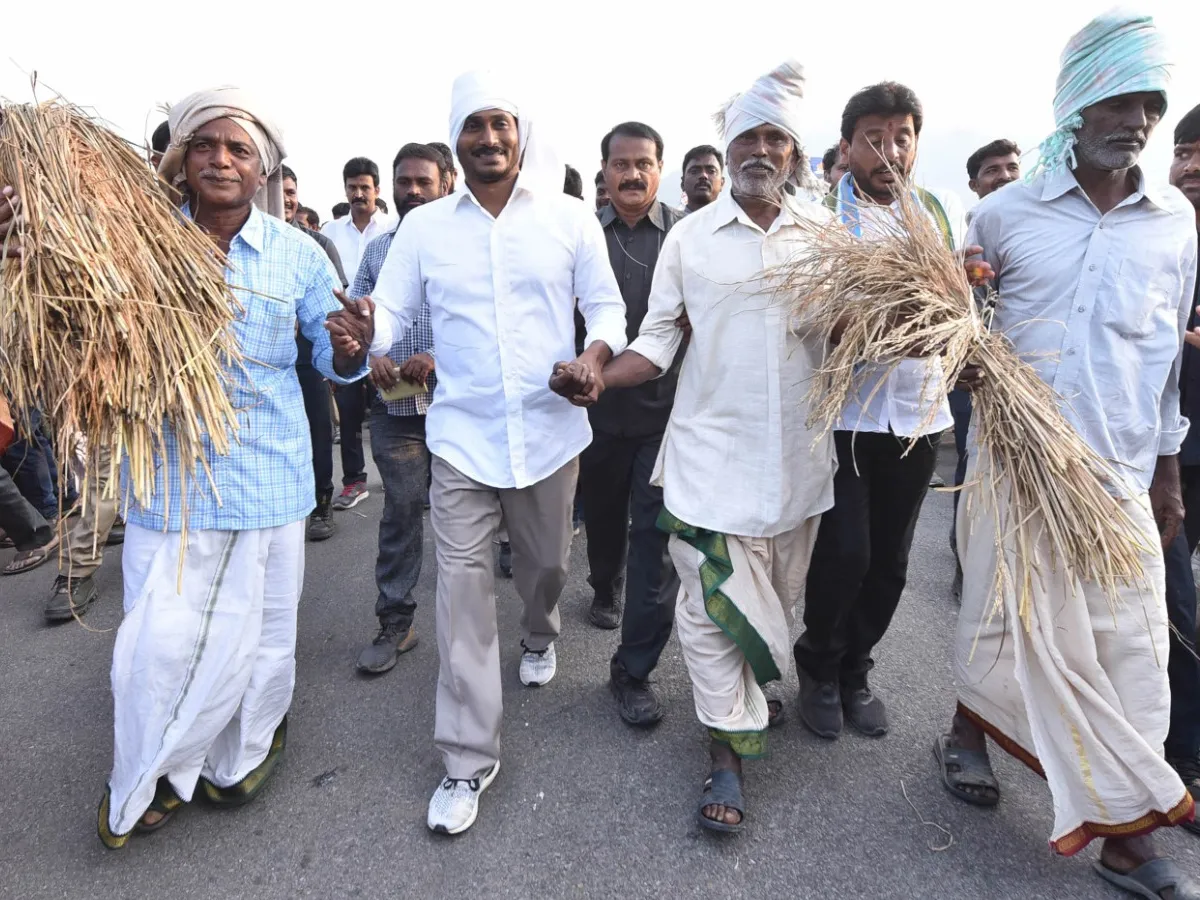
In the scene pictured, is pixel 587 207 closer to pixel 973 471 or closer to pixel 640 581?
pixel 640 581

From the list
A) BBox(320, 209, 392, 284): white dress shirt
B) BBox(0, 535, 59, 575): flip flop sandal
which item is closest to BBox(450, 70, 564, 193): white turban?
BBox(0, 535, 59, 575): flip flop sandal

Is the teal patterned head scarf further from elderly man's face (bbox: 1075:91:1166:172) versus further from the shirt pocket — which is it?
the shirt pocket

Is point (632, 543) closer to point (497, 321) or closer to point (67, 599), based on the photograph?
point (497, 321)

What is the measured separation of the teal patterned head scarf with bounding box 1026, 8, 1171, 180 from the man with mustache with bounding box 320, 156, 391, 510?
121 inches

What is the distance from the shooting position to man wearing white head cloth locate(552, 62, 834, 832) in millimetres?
2148

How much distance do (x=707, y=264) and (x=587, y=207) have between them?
0.60m

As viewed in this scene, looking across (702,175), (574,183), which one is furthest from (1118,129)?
(574,183)

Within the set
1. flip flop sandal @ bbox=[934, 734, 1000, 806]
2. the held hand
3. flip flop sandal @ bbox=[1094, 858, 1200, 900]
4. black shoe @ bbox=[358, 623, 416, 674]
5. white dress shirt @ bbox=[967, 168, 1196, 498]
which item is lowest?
black shoe @ bbox=[358, 623, 416, 674]

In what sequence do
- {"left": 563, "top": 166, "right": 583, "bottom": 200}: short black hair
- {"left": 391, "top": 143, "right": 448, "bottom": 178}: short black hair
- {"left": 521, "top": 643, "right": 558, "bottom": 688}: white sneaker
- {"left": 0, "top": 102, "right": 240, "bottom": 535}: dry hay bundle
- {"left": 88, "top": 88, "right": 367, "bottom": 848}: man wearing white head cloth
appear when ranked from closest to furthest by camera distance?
1. {"left": 0, "top": 102, "right": 240, "bottom": 535}: dry hay bundle
2. {"left": 88, "top": 88, "right": 367, "bottom": 848}: man wearing white head cloth
3. {"left": 521, "top": 643, "right": 558, "bottom": 688}: white sneaker
4. {"left": 391, "top": 143, "right": 448, "bottom": 178}: short black hair
5. {"left": 563, "top": 166, "right": 583, "bottom": 200}: short black hair

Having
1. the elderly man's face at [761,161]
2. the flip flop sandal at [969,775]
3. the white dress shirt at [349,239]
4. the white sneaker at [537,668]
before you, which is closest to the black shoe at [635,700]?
the white sneaker at [537,668]

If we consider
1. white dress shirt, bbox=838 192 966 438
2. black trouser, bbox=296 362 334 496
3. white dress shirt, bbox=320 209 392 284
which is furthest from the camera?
white dress shirt, bbox=320 209 392 284

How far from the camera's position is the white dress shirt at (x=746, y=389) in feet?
7.03

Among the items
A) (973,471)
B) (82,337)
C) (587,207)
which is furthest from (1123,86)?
(82,337)

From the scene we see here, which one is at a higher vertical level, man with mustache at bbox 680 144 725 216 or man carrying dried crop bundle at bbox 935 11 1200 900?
man with mustache at bbox 680 144 725 216
